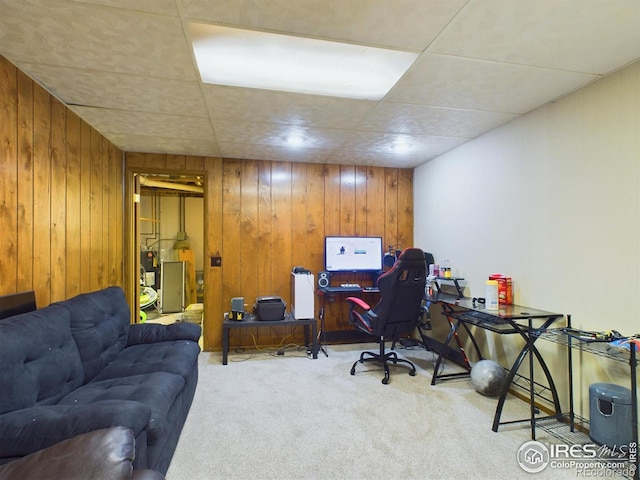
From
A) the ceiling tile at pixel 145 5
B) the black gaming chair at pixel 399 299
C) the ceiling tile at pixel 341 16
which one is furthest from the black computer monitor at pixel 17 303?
the black gaming chair at pixel 399 299

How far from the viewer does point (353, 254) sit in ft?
13.4

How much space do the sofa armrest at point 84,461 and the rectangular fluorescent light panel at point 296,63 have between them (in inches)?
77.1

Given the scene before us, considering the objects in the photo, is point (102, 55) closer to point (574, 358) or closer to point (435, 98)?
point (435, 98)

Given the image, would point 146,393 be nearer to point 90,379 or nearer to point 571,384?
point 90,379

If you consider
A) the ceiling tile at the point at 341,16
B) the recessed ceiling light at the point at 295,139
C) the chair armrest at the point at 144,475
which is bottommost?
the chair armrest at the point at 144,475

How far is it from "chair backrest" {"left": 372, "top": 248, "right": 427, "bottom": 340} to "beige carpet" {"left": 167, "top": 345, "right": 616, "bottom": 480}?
502 mm

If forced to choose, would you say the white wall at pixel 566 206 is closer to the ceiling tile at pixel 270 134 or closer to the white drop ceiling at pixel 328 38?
the white drop ceiling at pixel 328 38

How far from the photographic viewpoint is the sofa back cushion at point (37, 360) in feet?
4.66

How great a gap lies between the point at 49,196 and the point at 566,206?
3.65 metres

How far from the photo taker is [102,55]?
1.81 meters

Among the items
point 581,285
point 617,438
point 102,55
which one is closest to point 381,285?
point 581,285

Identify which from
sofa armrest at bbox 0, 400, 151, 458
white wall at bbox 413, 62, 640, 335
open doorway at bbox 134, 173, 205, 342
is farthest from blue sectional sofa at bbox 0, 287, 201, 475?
open doorway at bbox 134, 173, 205, 342

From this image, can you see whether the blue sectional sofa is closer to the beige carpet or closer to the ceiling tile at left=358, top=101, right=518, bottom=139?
the beige carpet

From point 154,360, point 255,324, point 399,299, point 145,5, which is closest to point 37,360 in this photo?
point 154,360
